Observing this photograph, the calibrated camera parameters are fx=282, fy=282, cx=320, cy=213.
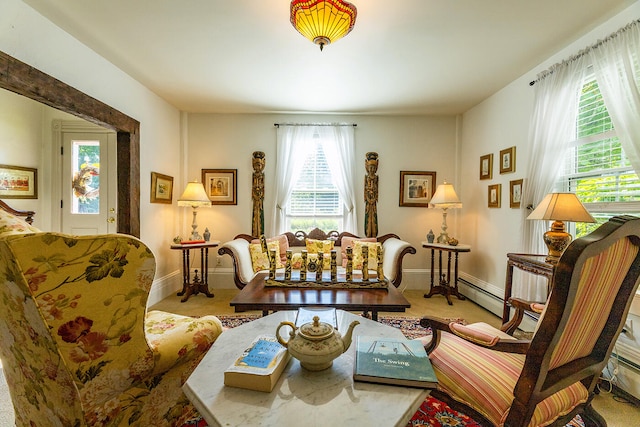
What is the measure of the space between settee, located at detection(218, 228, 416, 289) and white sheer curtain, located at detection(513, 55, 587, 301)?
1124mm

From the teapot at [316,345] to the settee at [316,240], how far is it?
1812 mm

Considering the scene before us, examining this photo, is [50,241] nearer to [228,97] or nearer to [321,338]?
[321,338]

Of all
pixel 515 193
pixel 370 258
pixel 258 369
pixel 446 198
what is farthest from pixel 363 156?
pixel 258 369

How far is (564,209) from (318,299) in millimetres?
1899

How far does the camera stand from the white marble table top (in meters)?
0.80

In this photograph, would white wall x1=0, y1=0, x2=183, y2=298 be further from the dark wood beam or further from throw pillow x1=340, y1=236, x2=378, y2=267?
throw pillow x1=340, y1=236, x2=378, y2=267

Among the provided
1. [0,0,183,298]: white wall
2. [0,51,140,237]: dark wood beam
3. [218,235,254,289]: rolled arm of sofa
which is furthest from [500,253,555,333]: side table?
[0,0,183,298]: white wall

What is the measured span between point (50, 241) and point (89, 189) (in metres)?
3.93

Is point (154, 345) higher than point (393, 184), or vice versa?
point (393, 184)

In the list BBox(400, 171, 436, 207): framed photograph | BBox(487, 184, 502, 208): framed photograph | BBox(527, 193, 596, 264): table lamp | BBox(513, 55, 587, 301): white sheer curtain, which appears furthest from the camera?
BBox(400, 171, 436, 207): framed photograph

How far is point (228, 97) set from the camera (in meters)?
3.64

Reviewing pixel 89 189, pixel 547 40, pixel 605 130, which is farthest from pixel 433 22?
pixel 89 189

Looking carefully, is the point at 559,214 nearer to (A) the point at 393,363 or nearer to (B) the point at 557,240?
(B) the point at 557,240

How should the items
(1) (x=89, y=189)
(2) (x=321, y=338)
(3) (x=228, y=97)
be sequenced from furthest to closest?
(1) (x=89, y=189), (3) (x=228, y=97), (2) (x=321, y=338)
